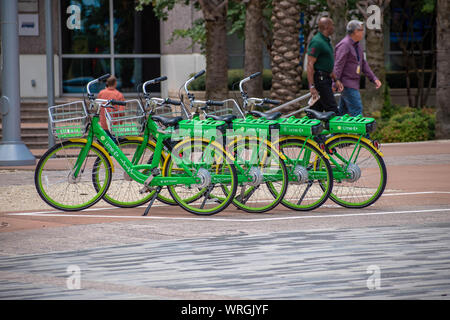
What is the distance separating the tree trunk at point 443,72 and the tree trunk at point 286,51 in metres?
3.05

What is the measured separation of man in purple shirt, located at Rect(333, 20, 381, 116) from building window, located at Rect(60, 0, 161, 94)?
53.5ft

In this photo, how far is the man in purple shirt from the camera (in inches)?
490

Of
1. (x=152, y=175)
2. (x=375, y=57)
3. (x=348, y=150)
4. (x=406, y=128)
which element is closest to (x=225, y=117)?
(x=152, y=175)

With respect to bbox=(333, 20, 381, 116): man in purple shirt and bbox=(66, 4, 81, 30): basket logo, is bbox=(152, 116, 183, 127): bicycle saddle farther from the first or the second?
bbox=(66, 4, 81, 30): basket logo

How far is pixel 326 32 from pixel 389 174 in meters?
2.55

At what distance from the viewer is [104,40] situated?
2817cm

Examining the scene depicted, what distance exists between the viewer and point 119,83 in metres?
28.6

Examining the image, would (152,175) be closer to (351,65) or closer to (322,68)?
(322,68)

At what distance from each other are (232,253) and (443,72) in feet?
42.3

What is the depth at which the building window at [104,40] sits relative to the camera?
27938 millimetres

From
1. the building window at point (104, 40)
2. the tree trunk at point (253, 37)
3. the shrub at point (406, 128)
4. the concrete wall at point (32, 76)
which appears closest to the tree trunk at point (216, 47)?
the tree trunk at point (253, 37)

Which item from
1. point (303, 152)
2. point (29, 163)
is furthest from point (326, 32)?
point (29, 163)

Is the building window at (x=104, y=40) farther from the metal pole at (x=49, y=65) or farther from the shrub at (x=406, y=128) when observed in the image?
the shrub at (x=406, y=128)

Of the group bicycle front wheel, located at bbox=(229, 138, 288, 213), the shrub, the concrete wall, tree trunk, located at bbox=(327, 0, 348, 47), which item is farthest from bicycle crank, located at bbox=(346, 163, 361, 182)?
the concrete wall
